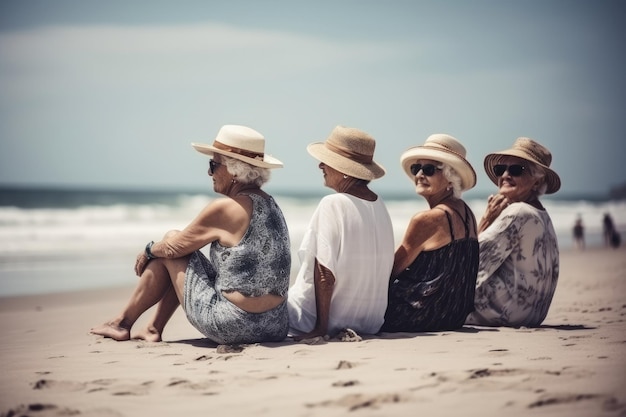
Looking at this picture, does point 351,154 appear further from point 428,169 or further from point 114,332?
point 114,332

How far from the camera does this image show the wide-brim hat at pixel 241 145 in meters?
5.18

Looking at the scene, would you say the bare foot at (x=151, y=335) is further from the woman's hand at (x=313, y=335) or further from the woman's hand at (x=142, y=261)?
the woman's hand at (x=313, y=335)

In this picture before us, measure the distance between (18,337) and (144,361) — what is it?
2.12 m

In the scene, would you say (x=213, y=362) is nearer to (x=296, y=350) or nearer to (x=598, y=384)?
(x=296, y=350)

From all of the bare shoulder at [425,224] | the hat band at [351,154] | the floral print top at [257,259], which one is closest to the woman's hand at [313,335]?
the floral print top at [257,259]

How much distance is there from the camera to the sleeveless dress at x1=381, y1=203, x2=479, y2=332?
558 centimetres

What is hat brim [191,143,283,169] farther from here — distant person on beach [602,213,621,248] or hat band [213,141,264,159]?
distant person on beach [602,213,621,248]

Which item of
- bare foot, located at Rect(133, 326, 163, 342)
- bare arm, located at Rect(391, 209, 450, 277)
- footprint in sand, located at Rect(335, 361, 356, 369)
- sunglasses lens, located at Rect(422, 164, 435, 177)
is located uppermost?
sunglasses lens, located at Rect(422, 164, 435, 177)

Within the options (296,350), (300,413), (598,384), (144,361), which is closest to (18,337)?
(144,361)

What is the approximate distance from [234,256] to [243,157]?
621mm

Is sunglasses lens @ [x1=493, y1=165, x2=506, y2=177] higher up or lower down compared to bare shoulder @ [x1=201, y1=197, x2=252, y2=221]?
higher up

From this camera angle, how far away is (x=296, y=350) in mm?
5051

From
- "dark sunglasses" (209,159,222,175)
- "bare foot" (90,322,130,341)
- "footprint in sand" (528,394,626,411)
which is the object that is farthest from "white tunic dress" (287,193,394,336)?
"footprint in sand" (528,394,626,411)

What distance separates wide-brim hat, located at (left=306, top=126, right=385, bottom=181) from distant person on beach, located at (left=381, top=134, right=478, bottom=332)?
40 cm
